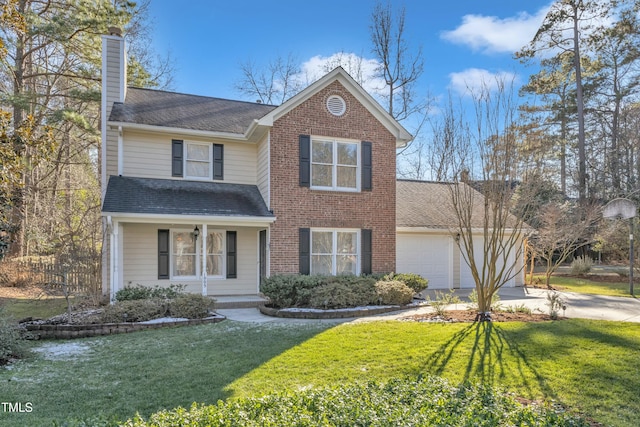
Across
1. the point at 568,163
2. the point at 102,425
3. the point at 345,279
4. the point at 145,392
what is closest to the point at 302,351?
the point at 145,392

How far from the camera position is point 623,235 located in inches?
780

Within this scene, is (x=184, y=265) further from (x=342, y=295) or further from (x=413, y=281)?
(x=413, y=281)

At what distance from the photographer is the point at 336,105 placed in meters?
13.5

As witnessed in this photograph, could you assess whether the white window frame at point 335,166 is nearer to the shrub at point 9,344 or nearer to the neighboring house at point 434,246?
the neighboring house at point 434,246

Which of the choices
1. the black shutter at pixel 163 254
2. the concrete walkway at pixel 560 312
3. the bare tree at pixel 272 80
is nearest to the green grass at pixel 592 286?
the concrete walkway at pixel 560 312

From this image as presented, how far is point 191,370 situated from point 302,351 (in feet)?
6.13

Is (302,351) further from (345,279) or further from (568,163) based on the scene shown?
(568,163)

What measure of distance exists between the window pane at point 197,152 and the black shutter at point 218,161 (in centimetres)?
28

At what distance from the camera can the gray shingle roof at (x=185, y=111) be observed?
1304 cm

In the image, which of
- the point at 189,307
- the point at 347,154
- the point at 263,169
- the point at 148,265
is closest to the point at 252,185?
the point at 263,169

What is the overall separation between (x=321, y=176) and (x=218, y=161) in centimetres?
371

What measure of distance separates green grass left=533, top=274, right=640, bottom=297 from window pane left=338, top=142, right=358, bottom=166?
33.7ft

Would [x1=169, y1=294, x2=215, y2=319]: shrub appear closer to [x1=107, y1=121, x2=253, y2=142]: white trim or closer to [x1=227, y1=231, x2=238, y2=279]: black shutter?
[x1=227, y1=231, x2=238, y2=279]: black shutter

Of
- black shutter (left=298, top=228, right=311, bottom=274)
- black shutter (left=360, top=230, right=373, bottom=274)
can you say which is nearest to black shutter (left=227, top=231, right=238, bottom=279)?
black shutter (left=298, top=228, right=311, bottom=274)
